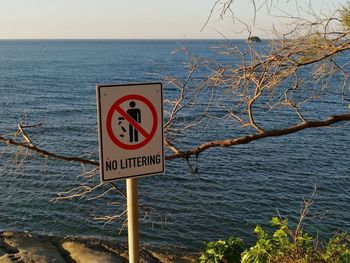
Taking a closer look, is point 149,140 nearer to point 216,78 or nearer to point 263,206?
point 216,78

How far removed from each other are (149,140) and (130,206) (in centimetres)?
49

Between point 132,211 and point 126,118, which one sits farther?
point 132,211

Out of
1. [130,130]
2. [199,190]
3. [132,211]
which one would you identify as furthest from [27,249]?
[130,130]

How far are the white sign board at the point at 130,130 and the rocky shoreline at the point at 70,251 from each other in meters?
8.61

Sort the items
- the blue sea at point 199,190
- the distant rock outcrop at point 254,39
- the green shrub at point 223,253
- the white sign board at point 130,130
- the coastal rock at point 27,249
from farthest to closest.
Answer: the blue sea at point 199,190, the coastal rock at point 27,249, the green shrub at point 223,253, the distant rock outcrop at point 254,39, the white sign board at point 130,130

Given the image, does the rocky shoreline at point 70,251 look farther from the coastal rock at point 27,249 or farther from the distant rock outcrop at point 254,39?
the distant rock outcrop at point 254,39

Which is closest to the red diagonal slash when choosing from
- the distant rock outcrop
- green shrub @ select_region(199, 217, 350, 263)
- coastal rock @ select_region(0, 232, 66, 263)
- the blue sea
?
the distant rock outcrop

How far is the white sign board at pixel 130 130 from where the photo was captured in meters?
2.94

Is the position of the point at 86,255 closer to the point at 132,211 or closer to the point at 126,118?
the point at 132,211

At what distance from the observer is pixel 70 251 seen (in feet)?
41.2

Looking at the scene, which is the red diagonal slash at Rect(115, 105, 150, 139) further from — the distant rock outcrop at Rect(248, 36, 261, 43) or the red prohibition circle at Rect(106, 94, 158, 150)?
the distant rock outcrop at Rect(248, 36, 261, 43)

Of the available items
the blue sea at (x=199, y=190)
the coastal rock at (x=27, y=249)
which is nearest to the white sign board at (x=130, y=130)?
the blue sea at (x=199, y=190)

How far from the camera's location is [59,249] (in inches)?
512

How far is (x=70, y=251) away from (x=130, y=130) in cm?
1037
